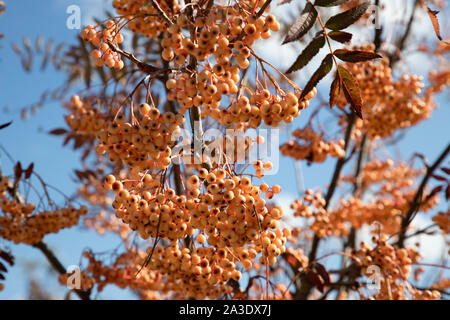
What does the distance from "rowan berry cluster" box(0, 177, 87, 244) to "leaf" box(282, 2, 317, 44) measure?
203 cm

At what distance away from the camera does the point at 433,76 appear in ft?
17.0

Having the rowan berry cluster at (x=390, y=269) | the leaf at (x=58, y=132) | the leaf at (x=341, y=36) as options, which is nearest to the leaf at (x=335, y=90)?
the leaf at (x=341, y=36)

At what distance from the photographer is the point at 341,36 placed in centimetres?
152

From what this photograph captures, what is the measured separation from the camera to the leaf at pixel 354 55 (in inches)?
56.8

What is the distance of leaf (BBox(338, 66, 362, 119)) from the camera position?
1.44m

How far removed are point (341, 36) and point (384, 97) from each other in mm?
1678

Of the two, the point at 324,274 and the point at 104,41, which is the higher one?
the point at 104,41

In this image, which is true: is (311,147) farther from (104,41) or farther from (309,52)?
(104,41)

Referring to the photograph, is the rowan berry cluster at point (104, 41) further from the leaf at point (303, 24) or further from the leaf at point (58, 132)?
the leaf at point (58, 132)

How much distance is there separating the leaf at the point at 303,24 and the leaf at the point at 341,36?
124mm

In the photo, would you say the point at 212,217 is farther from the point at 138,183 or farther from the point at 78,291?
the point at 78,291

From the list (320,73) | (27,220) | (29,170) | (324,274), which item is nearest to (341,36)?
(320,73)
